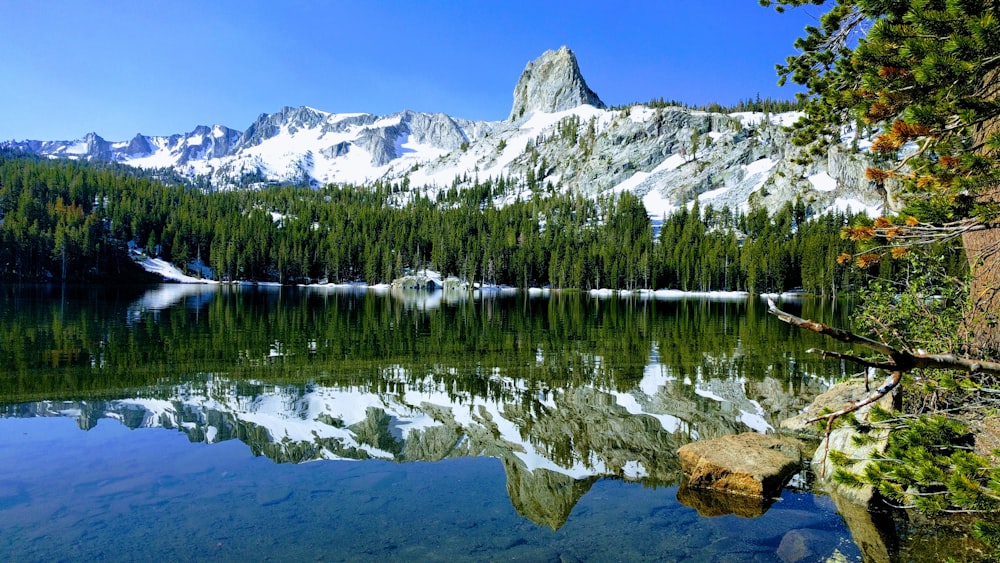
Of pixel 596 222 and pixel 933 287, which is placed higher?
pixel 596 222

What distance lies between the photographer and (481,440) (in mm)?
13633

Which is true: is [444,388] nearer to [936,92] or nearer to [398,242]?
[936,92]

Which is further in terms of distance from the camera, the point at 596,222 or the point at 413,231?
the point at 596,222

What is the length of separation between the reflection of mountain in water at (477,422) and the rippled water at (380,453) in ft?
0.27

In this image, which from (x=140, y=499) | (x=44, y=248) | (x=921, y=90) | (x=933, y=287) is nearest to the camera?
(x=921, y=90)

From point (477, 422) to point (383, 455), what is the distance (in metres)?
3.31

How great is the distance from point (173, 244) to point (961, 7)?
16447cm

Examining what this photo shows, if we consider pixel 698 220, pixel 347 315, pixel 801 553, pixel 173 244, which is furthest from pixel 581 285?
pixel 801 553

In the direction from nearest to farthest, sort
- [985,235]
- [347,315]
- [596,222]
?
[985,235] → [347,315] → [596,222]

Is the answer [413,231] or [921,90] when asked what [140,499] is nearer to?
[921,90]

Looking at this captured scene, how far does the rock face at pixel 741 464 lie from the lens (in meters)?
10.6

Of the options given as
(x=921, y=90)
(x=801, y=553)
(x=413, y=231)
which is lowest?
(x=801, y=553)

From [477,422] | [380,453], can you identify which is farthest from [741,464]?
[380,453]

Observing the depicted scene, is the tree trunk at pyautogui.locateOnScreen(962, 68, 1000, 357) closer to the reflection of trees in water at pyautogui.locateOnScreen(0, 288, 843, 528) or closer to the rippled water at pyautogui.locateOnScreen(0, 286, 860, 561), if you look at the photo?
the rippled water at pyautogui.locateOnScreen(0, 286, 860, 561)
